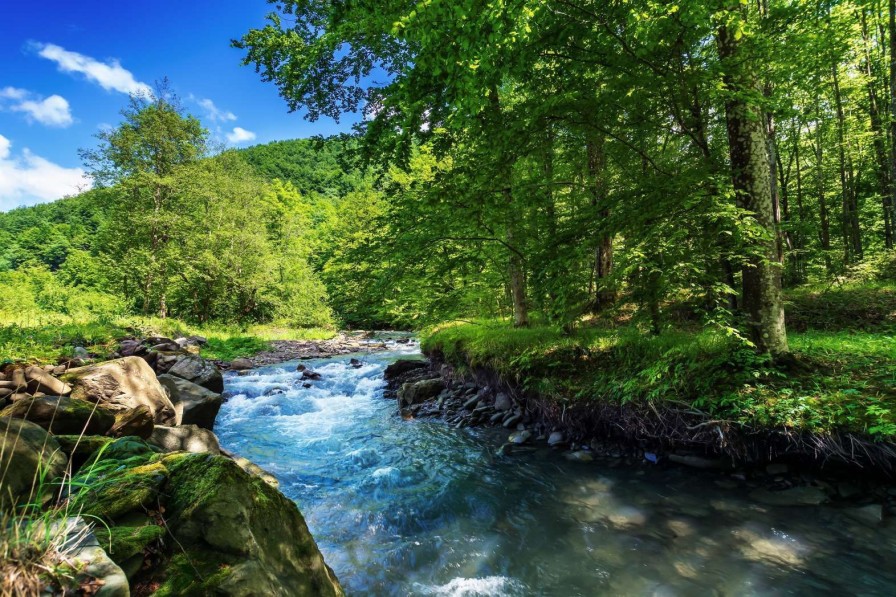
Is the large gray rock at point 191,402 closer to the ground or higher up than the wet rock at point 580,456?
higher up

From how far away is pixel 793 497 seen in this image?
4617 mm

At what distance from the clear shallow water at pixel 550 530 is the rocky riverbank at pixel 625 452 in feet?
0.64

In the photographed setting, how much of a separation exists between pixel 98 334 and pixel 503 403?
13.9 metres

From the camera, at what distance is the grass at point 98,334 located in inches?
328

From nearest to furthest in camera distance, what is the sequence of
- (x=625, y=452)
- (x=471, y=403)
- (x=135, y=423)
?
(x=135, y=423)
(x=625, y=452)
(x=471, y=403)

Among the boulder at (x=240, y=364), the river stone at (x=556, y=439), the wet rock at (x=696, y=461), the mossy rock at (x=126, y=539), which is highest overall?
the mossy rock at (x=126, y=539)

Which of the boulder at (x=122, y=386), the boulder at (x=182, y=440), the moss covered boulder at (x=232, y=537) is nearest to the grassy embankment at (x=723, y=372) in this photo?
the moss covered boulder at (x=232, y=537)

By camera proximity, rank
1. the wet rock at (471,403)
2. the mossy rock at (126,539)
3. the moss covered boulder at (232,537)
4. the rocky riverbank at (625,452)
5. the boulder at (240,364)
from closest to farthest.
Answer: the mossy rock at (126,539), the moss covered boulder at (232,537), the rocky riverbank at (625,452), the wet rock at (471,403), the boulder at (240,364)

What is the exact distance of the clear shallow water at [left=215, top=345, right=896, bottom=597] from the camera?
12.3 ft

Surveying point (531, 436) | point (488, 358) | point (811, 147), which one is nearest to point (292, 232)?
point (488, 358)

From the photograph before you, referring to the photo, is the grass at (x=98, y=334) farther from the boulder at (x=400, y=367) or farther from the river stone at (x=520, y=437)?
the river stone at (x=520, y=437)

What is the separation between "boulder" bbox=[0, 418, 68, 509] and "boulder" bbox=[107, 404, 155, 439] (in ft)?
5.42

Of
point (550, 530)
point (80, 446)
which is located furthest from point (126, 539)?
point (550, 530)

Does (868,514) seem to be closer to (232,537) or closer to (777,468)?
(777,468)
